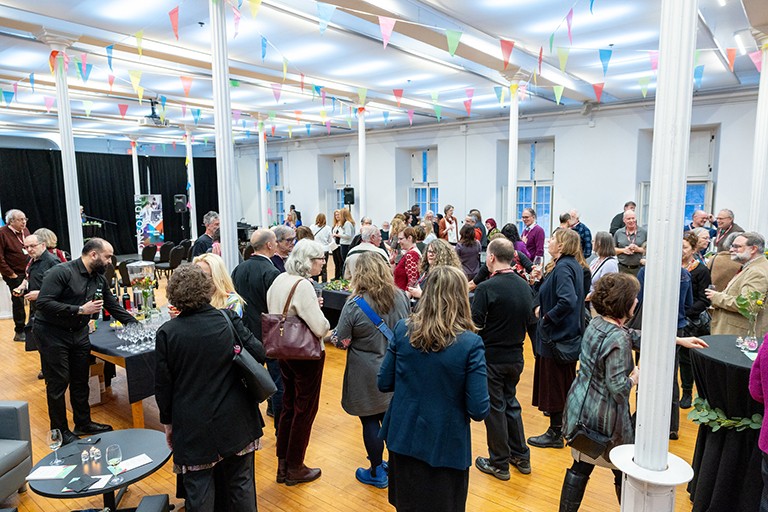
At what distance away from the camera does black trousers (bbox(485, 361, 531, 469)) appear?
10.2 ft

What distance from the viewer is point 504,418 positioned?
3.16 m

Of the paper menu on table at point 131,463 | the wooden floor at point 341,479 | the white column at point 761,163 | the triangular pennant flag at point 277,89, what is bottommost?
the wooden floor at point 341,479

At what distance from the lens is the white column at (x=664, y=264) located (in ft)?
5.97

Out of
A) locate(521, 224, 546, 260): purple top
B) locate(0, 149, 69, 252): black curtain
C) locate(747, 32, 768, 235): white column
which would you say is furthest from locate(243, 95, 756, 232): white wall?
locate(0, 149, 69, 252): black curtain

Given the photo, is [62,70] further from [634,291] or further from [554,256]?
[634,291]

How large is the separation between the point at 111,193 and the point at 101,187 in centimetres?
39

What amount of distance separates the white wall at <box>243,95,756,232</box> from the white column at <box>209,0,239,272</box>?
9049mm

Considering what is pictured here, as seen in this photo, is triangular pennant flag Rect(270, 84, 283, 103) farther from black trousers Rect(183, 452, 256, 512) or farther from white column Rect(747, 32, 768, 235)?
black trousers Rect(183, 452, 256, 512)

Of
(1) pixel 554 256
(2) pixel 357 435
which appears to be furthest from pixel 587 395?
(2) pixel 357 435

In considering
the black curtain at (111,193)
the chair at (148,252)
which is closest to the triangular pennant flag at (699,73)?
the chair at (148,252)

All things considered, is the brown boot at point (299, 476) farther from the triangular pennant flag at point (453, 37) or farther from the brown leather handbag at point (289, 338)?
the triangular pennant flag at point (453, 37)

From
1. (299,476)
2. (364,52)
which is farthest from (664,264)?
(364,52)

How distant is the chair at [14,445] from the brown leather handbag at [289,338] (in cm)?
164

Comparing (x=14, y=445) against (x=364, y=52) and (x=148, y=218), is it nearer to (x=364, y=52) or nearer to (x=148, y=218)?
(x=364, y=52)
